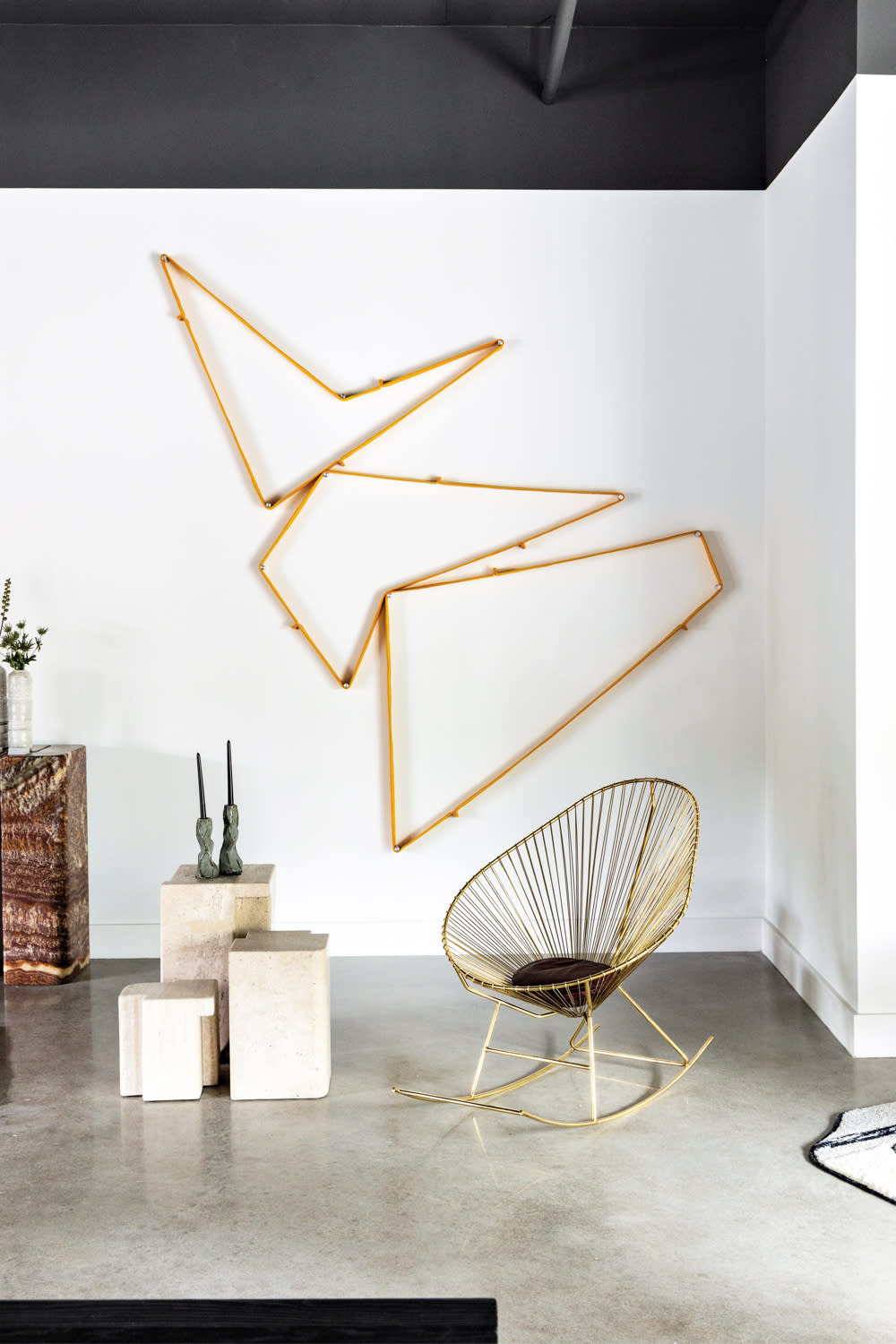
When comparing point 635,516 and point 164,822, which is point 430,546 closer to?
point 635,516

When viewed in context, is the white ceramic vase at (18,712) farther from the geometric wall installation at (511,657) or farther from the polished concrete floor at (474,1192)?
the geometric wall installation at (511,657)

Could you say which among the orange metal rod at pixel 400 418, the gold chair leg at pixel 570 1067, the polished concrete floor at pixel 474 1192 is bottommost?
the polished concrete floor at pixel 474 1192

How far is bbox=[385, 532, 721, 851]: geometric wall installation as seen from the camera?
176 inches

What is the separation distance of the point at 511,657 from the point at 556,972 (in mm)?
1539

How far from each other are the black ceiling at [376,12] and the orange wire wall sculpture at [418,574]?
95cm

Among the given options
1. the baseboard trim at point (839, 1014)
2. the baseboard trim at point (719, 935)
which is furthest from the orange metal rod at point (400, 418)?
the baseboard trim at point (839, 1014)

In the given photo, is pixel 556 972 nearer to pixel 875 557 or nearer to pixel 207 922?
pixel 207 922

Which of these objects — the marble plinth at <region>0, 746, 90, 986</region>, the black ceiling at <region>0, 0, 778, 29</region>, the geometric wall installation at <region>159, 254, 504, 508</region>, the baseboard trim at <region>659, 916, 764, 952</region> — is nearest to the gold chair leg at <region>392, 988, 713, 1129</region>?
the baseboard trim at <region>659, 916, 764, 952</region>

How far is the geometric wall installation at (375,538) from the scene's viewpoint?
4445mm

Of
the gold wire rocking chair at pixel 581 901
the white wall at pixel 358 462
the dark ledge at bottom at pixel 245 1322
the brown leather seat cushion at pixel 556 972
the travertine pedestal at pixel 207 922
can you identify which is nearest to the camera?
the dark ledge at bottom at pixel 245 1322

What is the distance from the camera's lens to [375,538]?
4.46m

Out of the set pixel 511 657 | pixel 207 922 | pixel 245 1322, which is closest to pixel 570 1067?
pixel 207 922

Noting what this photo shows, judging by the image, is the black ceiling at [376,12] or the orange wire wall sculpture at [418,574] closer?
the black ceiling at [376,12]

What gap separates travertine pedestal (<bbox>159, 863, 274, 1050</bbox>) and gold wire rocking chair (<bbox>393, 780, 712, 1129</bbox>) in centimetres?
59
